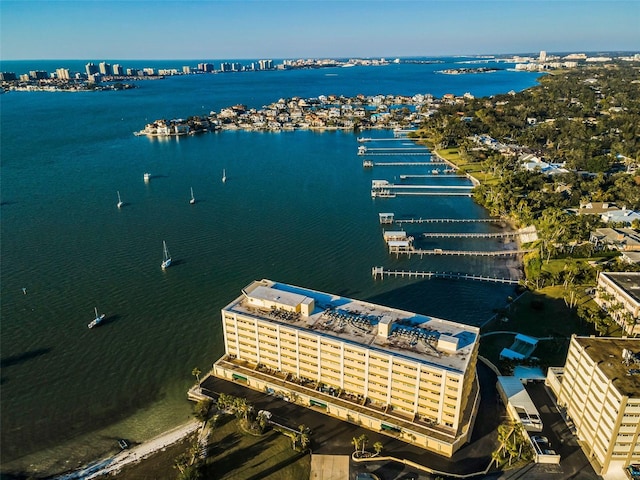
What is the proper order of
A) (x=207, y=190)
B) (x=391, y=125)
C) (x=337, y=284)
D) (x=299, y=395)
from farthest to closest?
(x=391, y=125), (x=207, y=190), (x=337, y=284), (x=299, y=395)

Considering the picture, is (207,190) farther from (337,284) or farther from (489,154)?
(489,154)

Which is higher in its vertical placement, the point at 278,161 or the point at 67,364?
the point at 278,161

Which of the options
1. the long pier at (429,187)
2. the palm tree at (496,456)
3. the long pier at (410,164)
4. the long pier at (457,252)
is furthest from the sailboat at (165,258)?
the long pier at (410,164)

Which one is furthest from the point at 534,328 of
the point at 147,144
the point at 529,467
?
the point at 147,144

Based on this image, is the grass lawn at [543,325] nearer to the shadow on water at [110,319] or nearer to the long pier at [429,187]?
the shadow on water at [110,319]

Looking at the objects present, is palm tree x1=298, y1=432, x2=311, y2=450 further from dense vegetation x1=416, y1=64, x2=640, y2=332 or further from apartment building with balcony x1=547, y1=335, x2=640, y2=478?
Result: dense vegetation x1=416, y1=64, x2=640, y2=332

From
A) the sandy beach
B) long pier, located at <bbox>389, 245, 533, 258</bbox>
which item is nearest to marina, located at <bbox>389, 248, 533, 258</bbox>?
long pier, located at <bbox>389, 245, 533, 258</bbox>
